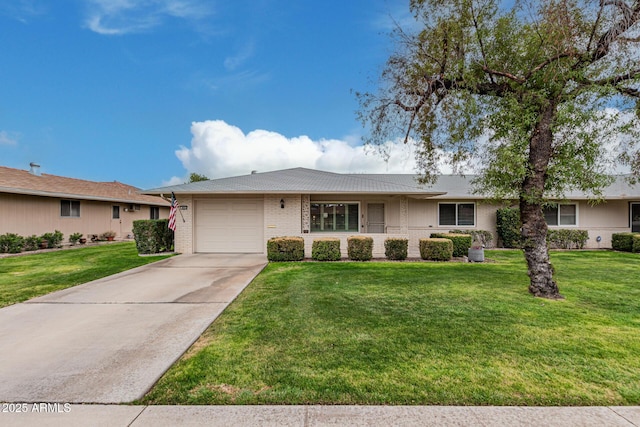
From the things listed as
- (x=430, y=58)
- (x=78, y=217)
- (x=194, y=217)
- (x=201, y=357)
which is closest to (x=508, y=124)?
(x=430, y=58)

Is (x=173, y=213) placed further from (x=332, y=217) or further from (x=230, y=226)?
(x=332, y=217)

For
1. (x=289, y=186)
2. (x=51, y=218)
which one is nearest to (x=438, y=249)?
(x=289, y=186)

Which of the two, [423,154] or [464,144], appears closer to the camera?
[464,144]

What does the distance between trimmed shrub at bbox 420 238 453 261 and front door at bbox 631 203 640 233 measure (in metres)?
11.7

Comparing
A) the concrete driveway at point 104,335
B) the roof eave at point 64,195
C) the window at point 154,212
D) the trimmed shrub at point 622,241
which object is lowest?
the concrete driveway at point 104,335

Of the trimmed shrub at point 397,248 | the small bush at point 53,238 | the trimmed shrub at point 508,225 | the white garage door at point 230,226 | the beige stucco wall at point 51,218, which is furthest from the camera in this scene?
the small bush at point 53,238

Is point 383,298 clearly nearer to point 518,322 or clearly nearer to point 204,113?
point 518,322

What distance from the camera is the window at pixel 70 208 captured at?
16312 mm

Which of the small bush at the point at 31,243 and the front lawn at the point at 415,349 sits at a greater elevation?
the small bush at the point at 31,243

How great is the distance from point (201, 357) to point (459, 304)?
170 inches

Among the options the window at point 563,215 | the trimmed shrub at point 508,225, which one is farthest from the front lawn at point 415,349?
the window at point 563,215

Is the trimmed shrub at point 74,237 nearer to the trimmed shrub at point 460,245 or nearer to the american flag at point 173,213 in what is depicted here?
the american flag at point 173,213

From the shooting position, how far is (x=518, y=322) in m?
4.46

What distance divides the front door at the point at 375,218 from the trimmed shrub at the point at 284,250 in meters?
4.04
